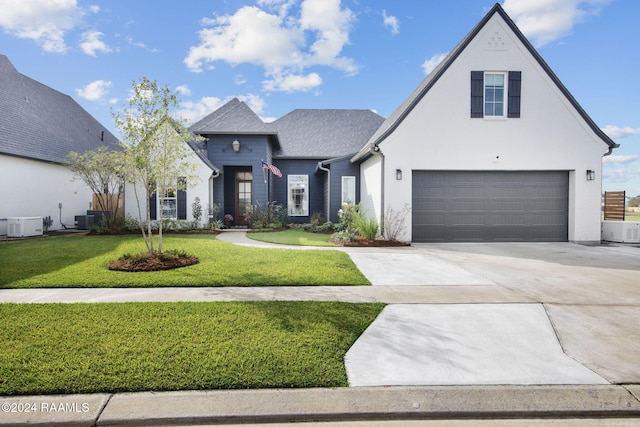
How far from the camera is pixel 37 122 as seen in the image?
51.9ft

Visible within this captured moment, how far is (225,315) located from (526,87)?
39.8 ft

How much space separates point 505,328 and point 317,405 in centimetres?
265

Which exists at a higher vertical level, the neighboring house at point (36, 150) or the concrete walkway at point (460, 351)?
the neighboring house at point (36, 150)

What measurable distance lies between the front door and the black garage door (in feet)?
29.2

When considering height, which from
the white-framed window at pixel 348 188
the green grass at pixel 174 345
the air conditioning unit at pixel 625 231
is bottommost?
the green grass at pixel 174 345

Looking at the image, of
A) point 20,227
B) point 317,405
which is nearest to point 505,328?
point 317,405

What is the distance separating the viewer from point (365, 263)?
7656mm

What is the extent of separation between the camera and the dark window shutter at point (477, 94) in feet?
36.3

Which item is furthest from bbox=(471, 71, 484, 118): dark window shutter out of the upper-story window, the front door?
the front door

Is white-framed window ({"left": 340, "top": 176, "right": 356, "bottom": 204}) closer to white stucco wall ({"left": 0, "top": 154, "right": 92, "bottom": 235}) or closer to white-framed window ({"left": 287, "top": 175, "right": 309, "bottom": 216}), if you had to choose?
white-framed window ({"left": 287, "top": 175, "right": 309, "bottom": 216})

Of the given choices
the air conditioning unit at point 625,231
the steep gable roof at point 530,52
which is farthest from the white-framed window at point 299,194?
the air conditioning unit at point 625,231

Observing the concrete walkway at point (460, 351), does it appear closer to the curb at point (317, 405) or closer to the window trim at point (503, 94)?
the curb at point (317, 405)

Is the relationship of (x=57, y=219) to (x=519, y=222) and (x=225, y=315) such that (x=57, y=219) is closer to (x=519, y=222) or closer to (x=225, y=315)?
(x=225, y=315)

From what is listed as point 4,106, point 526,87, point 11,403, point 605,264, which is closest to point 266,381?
point 11,403
